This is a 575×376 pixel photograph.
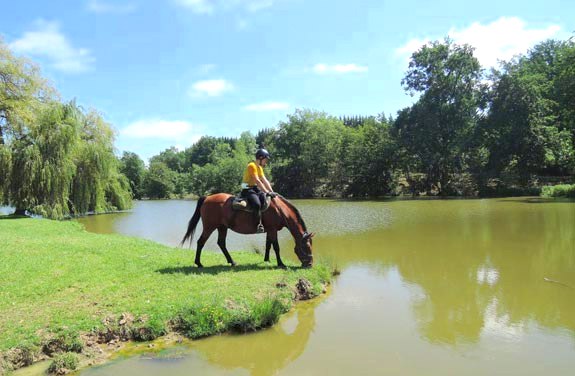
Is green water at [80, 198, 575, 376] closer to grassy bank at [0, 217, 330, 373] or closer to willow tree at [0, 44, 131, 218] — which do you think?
grassy bank at [0, 217, 330, 373]

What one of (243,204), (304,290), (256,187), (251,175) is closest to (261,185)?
(256,187)

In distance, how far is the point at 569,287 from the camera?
8820mm

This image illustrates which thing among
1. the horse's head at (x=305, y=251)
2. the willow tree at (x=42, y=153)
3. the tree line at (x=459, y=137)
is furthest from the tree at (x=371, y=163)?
the horse's head at (x=305, y=251)

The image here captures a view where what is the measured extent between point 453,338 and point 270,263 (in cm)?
501

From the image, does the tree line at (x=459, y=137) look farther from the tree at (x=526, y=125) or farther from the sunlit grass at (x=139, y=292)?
the sunlit grass at (x=139, y=292)

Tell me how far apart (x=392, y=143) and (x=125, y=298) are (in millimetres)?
48688

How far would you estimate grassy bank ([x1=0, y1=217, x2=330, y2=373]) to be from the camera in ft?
18.8

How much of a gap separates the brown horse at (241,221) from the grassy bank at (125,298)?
520 mm

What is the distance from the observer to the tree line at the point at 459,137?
41.7 meters

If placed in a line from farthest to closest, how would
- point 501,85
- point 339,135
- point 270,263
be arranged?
point 339,135
point 501,85
point 270,263

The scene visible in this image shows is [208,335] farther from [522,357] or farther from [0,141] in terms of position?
[0,141]

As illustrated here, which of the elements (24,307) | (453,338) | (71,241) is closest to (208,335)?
(24,307)

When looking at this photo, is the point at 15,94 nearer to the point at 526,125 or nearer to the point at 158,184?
the point at 526,125

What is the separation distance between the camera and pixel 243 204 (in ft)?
29.6
